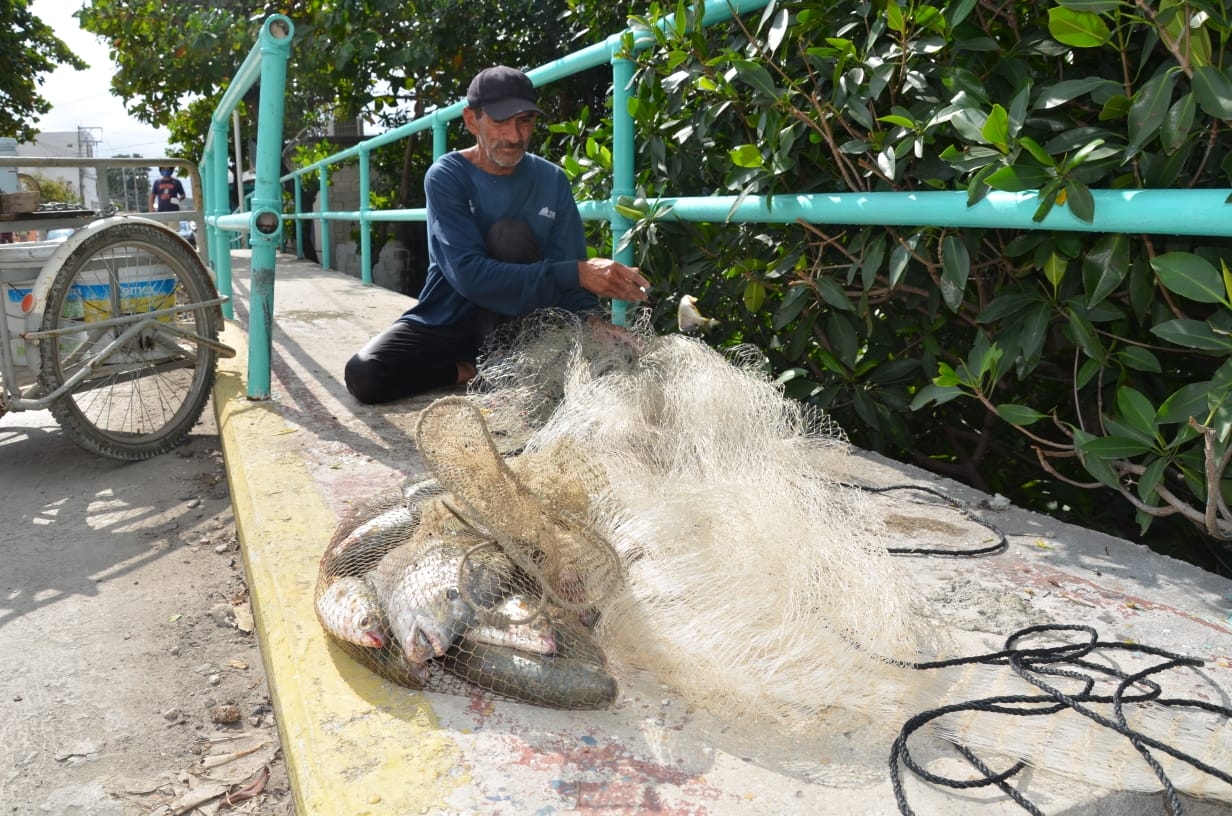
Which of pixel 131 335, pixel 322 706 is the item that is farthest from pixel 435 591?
pixel 131 335

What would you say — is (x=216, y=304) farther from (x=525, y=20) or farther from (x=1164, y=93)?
(x=525, y=20)

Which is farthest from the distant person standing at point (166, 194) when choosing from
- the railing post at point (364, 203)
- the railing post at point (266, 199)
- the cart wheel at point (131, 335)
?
the railing post at point (266, 199)

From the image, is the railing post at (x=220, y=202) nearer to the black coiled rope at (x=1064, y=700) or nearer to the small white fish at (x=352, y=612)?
the small white fish at (x=352, y=612)

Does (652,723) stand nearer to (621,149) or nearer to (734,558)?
(734,558)

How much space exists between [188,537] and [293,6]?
1078 cm

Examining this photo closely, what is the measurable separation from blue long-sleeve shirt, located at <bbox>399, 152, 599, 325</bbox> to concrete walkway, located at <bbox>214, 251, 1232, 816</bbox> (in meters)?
0.90

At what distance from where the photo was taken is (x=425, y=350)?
3.33 meters

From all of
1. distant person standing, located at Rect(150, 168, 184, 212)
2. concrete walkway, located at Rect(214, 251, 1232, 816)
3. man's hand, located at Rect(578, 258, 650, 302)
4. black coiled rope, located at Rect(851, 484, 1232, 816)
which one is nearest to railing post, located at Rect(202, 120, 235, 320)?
man's hand, located at Rect(578, 258, 650, 302)

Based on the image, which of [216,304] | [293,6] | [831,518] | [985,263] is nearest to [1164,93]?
[985,263]

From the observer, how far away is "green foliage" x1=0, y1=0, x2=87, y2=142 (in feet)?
79.3

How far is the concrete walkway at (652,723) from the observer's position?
3.89 feet

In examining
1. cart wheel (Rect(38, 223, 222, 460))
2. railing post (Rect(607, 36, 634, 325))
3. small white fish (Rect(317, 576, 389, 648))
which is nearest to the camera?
small white fish (Rect(317, 576, 389, 648))

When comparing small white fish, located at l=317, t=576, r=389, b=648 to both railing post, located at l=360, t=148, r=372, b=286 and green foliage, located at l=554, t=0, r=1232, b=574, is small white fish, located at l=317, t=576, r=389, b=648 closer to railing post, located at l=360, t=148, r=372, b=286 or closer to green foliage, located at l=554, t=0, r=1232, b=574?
green foliage, located at l=554, t=0, r=1232, b=574

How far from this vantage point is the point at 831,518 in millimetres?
1605
